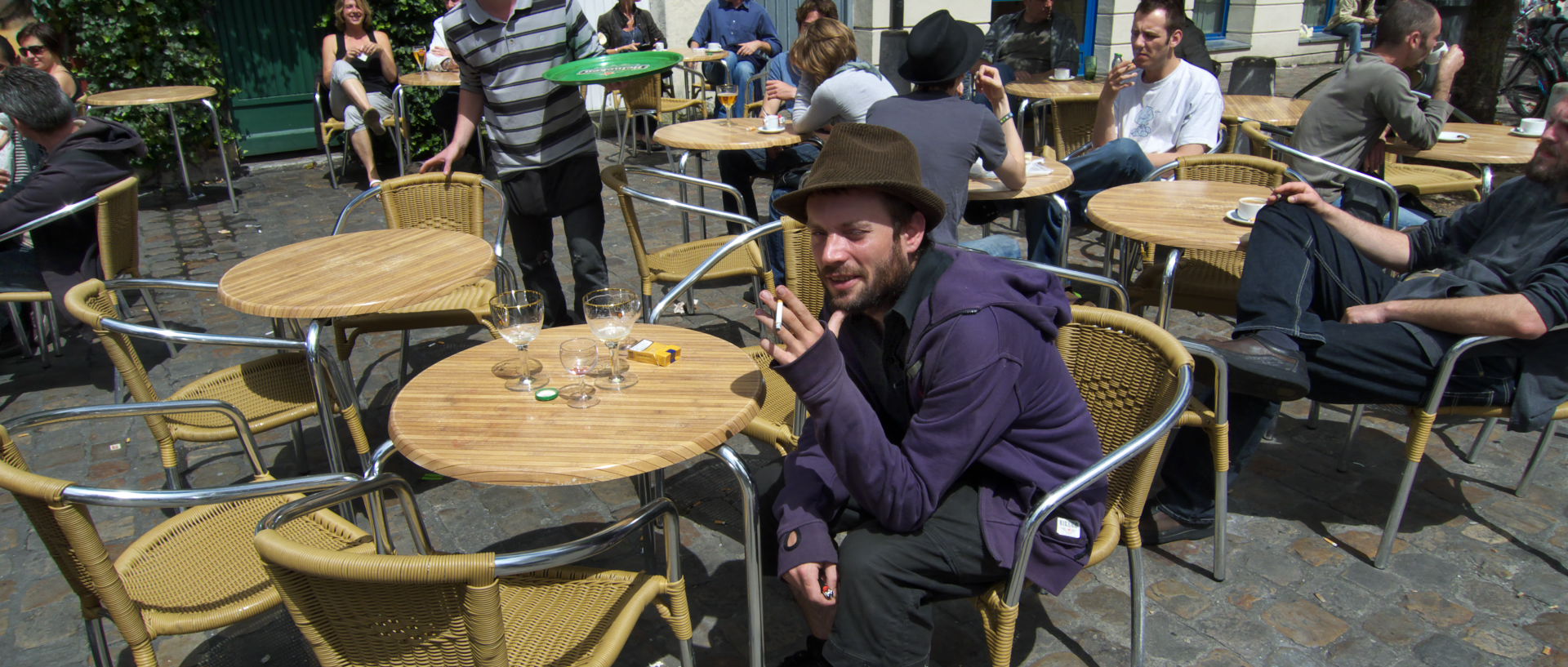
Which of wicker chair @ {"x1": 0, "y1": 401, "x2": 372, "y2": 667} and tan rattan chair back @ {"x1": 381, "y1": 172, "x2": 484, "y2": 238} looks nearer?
wicker chair @ {"x1": 0, "y1": 401, "x2": 372, "y2": 667}

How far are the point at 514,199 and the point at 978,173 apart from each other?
2.12 meters

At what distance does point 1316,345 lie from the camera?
3.02m

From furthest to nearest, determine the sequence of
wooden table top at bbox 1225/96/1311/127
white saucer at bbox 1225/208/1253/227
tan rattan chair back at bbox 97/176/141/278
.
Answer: wooden table top at bbox 1225/96/1311/127 < tan rattan chair back at bbox 97/176/141/278 < white saucer at bbox 1225/208/1253/227

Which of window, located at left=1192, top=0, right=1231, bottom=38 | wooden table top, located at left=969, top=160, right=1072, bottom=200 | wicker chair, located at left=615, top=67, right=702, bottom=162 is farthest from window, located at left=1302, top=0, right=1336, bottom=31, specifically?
wooden table top, located at left=969, top=160, right=1072, bottom=200

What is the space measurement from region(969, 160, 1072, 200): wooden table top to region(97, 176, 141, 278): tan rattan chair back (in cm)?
359

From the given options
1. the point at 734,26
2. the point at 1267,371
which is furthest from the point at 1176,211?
the point at 734,26

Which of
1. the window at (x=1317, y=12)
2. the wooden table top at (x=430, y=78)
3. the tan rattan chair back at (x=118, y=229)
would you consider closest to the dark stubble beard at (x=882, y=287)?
the tan rattan chair back at (x=118, y=229)

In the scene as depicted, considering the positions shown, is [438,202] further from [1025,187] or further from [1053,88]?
[1053,88]

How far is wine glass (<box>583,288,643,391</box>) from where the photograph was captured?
2459 mm

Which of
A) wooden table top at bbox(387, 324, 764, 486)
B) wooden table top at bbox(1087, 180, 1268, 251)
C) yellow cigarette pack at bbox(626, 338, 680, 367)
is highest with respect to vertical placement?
wooden table top at bbox(1087, 180, 1268, 251)

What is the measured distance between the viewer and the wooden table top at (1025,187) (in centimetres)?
411

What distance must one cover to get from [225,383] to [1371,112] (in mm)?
4881

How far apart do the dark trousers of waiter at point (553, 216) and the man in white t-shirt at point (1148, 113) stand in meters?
2.17

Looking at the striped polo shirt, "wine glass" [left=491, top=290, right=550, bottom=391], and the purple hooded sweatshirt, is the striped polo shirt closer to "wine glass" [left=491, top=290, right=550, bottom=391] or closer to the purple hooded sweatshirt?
"wine glass" [left=491, top=290, right=550, bottom=391]
